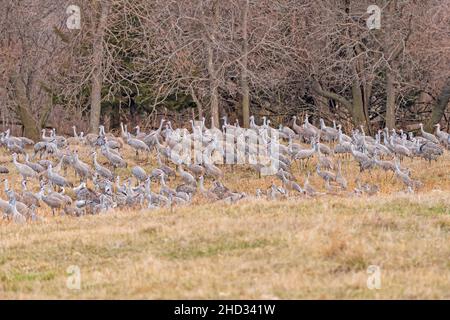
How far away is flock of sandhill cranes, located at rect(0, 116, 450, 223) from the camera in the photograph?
18766 millimetres

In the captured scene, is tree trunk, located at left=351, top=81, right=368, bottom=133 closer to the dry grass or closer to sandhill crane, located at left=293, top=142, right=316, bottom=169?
sandhill crane, located at left=293, top=142, right=316, bottom=169

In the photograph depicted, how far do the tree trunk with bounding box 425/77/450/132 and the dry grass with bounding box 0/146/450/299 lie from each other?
708 inches

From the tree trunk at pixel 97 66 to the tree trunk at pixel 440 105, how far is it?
38.8 feet

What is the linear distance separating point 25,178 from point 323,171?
7.13 meters

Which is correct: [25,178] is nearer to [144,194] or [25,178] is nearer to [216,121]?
[144,194]

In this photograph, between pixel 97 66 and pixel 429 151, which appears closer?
pixel 429 151

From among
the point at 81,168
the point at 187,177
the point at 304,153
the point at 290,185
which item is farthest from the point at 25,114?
the point at 290,185

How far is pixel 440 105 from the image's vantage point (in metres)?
32.9

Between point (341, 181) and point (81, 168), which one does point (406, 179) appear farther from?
point (81, 168)

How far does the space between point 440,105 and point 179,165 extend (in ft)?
44.2

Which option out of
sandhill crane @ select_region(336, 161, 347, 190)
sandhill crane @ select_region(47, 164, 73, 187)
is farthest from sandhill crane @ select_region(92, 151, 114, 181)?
sandhill crane @ select_region(336, 161, 347, 190)

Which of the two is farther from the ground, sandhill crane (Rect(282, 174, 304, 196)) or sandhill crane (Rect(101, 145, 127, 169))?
sandhill crane (Rect(101, 145, 127, 169))

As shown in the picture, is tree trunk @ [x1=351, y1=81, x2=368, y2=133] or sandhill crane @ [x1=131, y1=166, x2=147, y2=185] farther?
tree trunk @ [x1=351, y1=81, x2=368, y2=133]

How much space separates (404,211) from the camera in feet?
45.3
